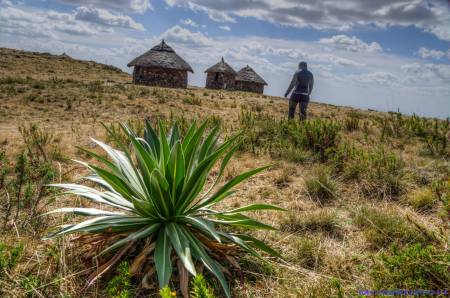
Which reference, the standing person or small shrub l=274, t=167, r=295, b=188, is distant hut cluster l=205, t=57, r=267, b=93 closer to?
the standing person

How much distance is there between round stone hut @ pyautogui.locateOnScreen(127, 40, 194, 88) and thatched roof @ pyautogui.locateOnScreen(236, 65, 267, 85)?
26.0ft

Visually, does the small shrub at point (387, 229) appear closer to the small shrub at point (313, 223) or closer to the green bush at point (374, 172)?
the small shrub at point (313, 223)

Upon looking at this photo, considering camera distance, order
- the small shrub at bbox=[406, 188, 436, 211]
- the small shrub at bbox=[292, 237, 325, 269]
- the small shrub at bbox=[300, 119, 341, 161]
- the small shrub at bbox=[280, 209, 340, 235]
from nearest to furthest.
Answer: the small shrub at bbox=[292, 237, 325, 269], the small shrub at bbox=[280, 209, 340, 235], the small shrub at bbox=[406, 188, 436, 211], the small shrub at bbox=[300, 119, 341, 161]

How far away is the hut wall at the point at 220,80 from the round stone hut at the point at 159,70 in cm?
589

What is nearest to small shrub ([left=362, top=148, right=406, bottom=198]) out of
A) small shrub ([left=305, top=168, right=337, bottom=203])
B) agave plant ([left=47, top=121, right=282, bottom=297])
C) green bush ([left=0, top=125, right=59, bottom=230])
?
small shrub ([left=305, top=168, right=337, bottom=203])

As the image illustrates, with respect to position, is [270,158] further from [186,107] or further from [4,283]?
Answer: [186,107]

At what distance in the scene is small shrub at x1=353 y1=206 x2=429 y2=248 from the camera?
2914 mm

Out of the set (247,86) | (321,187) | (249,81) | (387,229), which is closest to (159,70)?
(249,81)

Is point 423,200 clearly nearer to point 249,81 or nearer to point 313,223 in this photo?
point 313,223

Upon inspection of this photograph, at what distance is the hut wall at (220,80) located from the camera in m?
34.8

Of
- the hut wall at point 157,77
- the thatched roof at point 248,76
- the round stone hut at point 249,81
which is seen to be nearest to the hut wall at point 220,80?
the round stone hut at point 249,81

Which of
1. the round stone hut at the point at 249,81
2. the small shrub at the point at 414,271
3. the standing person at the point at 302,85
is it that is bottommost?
the small shrub at the point at 414,271

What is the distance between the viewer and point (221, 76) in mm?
34688

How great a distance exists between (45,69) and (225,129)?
28604mm
